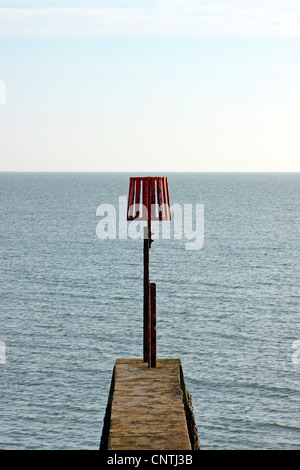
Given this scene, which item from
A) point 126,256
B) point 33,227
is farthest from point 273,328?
point 33,227

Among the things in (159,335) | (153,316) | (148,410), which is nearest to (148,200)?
(153,316)

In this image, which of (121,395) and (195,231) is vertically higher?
(195,231)

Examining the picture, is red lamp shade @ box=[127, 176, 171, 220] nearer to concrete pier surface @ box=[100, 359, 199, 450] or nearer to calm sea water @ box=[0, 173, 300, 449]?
concrete pier surface @ box=[100, 359, 199, 450]

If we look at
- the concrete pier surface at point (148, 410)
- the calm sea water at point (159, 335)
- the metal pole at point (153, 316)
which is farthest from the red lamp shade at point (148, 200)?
the calm sea water at point (159, 335)

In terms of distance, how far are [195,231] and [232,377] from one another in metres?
66.0

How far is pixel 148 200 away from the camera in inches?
682

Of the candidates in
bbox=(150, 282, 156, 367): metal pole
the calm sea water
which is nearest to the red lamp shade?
bbox=(150, 282, 156, 367): metal pole

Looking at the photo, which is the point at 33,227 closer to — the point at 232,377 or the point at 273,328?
the point at 273,328

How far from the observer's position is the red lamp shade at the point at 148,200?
17.3 metres

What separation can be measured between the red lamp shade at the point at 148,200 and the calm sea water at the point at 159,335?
36.4 ft

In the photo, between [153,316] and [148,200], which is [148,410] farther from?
[148,200]

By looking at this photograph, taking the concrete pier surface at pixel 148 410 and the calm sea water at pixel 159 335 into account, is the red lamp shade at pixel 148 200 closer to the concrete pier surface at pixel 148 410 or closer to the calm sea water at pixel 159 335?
the concrete pier surface at pixel 148 410

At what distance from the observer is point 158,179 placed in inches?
691
